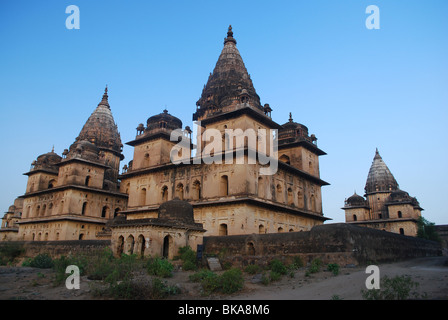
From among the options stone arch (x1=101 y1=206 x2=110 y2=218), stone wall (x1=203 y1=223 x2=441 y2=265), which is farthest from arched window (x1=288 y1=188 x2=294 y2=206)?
stone arch (x1=101 y1=206 x2=110 y2=218)

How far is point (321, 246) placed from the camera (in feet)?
51.6

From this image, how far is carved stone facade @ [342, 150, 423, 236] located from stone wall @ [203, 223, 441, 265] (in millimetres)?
26571

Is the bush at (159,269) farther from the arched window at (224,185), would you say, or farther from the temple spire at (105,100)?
the temple spire at (105,100)

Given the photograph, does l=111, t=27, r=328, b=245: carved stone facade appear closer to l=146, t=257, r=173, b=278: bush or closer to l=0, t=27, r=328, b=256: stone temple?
l=0, t=27, r=328, b=256: stone temple

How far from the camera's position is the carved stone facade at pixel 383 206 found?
45.0 metres

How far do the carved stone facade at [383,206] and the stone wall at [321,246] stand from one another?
87.2 ft

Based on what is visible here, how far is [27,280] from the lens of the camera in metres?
12.8

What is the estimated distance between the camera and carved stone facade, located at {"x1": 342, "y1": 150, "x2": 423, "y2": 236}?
4500 centimetres

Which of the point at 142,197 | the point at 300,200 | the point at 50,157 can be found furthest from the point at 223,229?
the point at 50,157

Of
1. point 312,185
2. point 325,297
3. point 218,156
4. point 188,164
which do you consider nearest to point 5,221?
point 188,164

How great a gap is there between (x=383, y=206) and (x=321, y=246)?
3811 cm

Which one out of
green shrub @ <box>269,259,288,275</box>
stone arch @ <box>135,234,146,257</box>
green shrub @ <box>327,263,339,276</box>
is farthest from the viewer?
stone arch @ <box>135,234,146,257</box>

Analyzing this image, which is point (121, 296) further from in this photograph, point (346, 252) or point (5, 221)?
point (5, 221)
